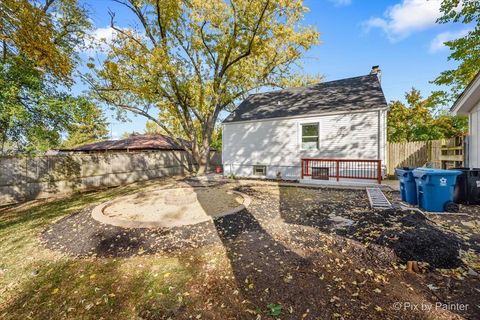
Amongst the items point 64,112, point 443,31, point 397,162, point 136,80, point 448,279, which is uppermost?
point 443,31

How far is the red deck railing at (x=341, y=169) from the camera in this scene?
972 cm

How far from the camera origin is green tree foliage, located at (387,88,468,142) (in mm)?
16422

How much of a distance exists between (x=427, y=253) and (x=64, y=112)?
12534 mm

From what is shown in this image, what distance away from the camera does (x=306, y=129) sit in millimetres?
11734

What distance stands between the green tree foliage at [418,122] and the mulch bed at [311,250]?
604 inches

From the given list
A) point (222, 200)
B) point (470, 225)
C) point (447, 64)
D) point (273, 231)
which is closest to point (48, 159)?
point (222, 200)

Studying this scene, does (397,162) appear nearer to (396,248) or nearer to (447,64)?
(447,64)

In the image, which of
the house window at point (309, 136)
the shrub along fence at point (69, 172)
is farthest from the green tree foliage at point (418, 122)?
the shrub along fence at point (69, 172)

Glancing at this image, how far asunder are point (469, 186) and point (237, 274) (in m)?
7.03

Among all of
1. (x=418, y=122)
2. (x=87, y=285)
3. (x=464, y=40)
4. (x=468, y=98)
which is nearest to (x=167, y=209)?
(x=87, y=285)

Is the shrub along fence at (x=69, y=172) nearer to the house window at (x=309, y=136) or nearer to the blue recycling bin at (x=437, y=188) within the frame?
the house window at (x=309, y=136)

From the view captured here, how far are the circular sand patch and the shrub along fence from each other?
184 inches

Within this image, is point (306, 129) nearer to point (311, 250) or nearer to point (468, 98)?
point (468, 98)

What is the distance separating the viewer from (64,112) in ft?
30.5
